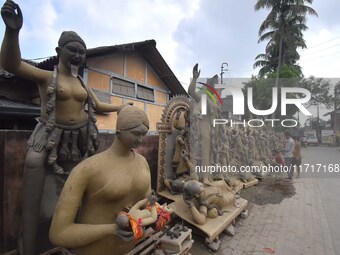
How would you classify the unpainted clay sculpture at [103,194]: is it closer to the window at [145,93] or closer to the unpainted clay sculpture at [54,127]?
the unpainted clay sculpture at [54,127]

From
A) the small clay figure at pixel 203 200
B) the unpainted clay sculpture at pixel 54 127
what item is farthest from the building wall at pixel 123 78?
the unpainted clay sculpture at pixel 54 127

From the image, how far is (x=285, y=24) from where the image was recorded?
19344 millimetres

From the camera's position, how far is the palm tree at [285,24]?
62.2 ft

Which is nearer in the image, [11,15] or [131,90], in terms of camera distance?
[11,15]

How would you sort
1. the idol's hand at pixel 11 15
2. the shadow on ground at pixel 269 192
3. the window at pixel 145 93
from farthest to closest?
the window at pixel 145 93 → the shadow on ground at pixel 269 192 → the idol's hand at pixel 11 15

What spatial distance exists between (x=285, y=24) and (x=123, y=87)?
15866 millimetres

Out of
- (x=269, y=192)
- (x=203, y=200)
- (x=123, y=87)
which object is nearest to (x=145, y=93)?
(x=123, y=87)

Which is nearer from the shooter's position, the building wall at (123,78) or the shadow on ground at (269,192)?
the shadow on ground at (269,192)

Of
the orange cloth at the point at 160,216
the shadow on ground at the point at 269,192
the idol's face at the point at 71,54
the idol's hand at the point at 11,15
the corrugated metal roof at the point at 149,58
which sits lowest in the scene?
the shadow on ground at the point at 269,192

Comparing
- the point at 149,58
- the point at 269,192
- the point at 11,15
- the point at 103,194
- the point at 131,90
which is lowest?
the point at 269,192

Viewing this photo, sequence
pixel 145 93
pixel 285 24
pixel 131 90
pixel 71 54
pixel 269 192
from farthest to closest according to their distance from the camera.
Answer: pixel 285 24 → pixel 145 93 → pixel 131 90 → pixel 269 192 → pixel 71 54

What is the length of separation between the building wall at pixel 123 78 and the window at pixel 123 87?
109mm

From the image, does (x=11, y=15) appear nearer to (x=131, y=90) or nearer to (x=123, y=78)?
(x=123, y=78)

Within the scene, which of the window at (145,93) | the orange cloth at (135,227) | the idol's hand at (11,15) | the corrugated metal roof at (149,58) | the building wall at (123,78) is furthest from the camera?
the window at (145,93)
